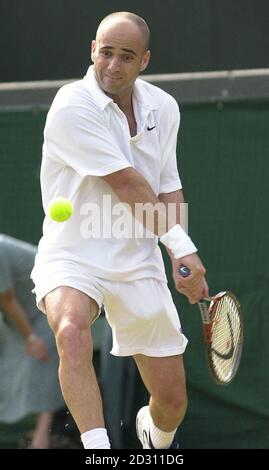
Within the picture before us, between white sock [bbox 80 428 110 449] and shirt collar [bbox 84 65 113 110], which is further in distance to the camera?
shirt collar [bbox 84 65 113 110]

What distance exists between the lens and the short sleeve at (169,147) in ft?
19.7

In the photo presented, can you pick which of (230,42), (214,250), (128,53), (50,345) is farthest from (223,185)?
(128,53)

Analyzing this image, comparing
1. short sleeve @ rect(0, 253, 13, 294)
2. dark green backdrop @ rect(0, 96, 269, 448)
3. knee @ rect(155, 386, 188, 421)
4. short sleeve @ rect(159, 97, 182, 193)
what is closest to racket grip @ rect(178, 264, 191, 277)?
short sleeve @ rect(159, 97, 182, 193)

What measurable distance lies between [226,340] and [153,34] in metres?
2.34

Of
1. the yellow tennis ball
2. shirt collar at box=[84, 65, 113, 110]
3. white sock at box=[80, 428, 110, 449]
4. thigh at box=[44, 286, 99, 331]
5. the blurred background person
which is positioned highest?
shirt collar at box=[84, 65, 113, 110]

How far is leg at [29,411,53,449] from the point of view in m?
7.39

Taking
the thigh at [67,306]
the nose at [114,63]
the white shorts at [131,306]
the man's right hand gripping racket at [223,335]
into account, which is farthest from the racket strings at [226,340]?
the nose at [114,63]

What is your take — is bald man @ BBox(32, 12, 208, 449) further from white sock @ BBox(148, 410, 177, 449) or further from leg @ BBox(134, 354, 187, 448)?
white sock @ BBox(148, 410, 177, 449)

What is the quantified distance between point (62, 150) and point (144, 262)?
0.66 m

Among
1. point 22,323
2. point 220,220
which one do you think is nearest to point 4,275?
point 22,323

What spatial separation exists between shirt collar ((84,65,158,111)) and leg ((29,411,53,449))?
226cm

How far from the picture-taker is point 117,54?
568 cm

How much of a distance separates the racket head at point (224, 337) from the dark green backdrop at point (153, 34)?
6.94 ft

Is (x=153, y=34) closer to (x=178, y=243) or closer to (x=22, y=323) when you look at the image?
(x=22, y=323)
